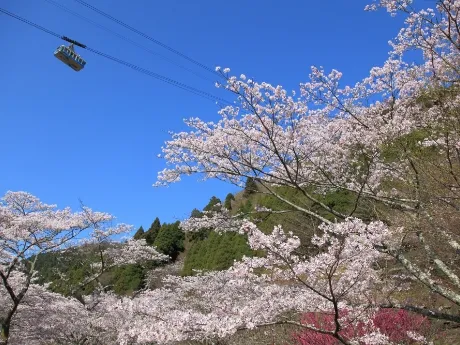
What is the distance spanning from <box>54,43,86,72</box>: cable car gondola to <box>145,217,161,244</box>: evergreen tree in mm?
Answer: 34226

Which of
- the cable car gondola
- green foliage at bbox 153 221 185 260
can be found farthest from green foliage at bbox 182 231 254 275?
the cable car gondola

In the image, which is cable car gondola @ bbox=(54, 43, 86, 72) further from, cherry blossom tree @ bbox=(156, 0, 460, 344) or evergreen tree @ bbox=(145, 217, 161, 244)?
evergreen tree @ bbox=(145, 217, 161, 244)

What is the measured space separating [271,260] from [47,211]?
895cm

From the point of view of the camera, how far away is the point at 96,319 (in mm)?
12758

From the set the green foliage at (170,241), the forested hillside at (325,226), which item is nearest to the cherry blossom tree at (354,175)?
the forested hillside at (325,226)

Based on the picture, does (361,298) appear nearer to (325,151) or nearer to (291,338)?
(325,151)

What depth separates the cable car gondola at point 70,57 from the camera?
616 cm

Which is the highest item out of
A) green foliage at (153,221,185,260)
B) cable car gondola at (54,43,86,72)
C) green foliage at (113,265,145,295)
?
green foliage at (153,221,185,260)

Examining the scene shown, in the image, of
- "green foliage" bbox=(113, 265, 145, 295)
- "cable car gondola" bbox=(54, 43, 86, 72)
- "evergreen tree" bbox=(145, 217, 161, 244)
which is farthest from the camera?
"evergreen tree" bbox=(145, 217, 161, 244)

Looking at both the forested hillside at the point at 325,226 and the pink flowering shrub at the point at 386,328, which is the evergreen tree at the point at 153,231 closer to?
the forested hillside at the point at 325,226

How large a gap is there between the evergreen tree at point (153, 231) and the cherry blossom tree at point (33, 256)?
2598cm

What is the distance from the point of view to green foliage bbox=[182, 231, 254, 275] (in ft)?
75.3

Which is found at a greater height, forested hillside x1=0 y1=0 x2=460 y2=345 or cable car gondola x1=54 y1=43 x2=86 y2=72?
cable car gondola x1=54 y1=43 x2=86 y2=72

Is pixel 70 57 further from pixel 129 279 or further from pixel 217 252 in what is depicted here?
pixel 129 279
